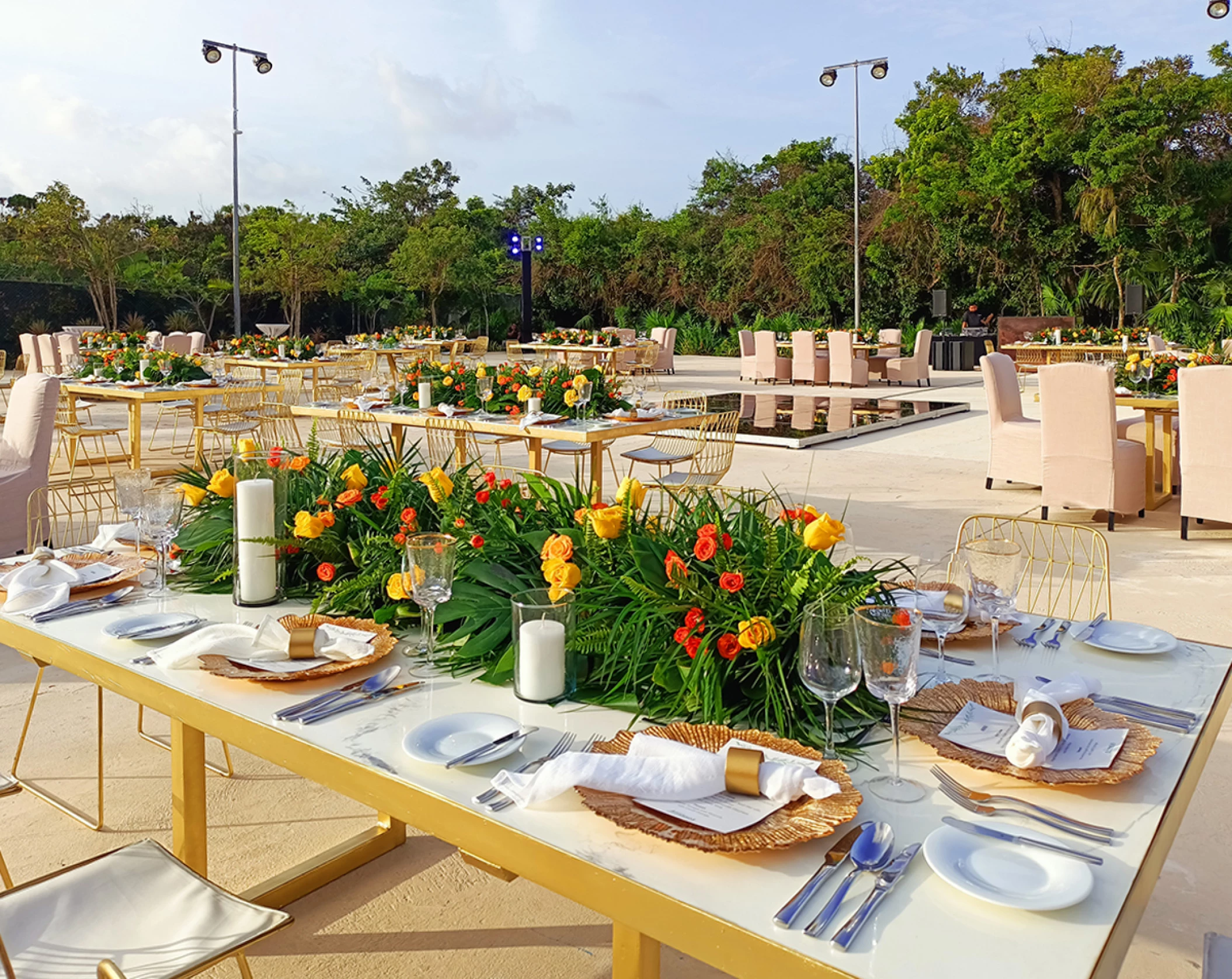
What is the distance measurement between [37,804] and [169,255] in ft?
84.0

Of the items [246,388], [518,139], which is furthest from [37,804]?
[518,139]

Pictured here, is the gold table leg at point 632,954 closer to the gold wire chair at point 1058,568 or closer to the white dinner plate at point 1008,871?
the white dinner plate at point 1008,871

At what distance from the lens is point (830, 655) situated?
1.29 metres

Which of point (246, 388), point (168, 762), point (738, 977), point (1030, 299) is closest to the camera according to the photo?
point (738, 977)

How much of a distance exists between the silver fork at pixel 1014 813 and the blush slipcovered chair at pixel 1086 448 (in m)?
5.13

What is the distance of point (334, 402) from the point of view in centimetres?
720

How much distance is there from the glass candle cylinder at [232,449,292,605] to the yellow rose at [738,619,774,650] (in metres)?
1.00

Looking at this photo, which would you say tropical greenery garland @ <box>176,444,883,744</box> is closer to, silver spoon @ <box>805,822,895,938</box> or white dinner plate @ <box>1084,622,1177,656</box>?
silver spoon @ <box>805,822,895,938</box>

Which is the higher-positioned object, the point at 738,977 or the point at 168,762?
the point at 738,977

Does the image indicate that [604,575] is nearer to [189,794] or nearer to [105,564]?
[189,794]

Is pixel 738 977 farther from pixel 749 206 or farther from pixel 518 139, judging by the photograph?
pixel 518 139

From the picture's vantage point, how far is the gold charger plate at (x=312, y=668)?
161 centimetres

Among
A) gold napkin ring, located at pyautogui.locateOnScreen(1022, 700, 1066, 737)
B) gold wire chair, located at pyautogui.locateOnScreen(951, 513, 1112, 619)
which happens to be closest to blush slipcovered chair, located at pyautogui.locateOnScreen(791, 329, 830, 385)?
gold wire chair, located at pyautogui.locateOnScreen(951, 513, 1112, 619)

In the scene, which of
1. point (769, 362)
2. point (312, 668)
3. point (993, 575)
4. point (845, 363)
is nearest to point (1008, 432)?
point (993, 575)
